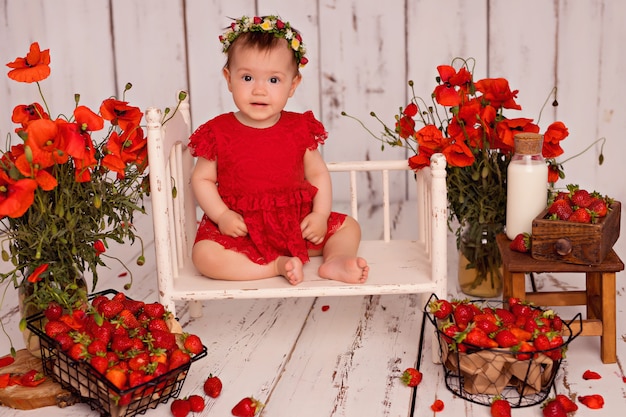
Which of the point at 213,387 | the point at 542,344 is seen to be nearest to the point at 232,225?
the point at 213,387

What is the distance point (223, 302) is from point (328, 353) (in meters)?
0.43

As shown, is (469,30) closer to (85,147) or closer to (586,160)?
(586,160)

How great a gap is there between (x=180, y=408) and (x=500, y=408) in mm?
560

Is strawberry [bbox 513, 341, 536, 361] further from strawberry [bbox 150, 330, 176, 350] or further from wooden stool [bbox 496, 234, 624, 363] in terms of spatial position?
strawberry [bbox 150, 330, 176, 350]

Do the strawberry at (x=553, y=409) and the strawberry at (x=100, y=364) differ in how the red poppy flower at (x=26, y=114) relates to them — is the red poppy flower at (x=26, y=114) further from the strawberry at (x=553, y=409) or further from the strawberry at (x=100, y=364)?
the strawberry at (x=553, y=409)

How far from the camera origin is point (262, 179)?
190cm

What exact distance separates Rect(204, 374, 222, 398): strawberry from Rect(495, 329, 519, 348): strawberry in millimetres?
521

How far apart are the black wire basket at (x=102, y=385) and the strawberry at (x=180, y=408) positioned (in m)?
0.04

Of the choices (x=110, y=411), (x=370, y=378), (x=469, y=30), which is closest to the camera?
(x=110, y=411)

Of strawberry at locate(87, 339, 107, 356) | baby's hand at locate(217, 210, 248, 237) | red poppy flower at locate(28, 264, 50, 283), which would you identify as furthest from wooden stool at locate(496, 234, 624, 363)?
red poppy flower at locate(28, 264, 50, 283)

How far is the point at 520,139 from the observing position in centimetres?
175

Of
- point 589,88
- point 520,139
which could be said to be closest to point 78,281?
point 520,139

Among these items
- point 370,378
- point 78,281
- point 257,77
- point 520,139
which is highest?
point 257,77

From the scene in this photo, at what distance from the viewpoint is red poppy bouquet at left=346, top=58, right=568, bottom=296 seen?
1.85 m
